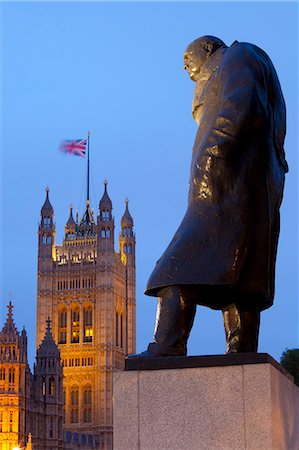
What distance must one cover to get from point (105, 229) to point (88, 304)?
873 centimetres

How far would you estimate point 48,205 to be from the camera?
329 ft

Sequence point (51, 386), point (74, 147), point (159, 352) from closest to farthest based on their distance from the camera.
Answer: point (159, 352), point (51, 386), point (74, 147)

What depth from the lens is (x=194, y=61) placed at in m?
7.22

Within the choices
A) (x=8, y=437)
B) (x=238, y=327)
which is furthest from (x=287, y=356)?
(x=238, y=327)

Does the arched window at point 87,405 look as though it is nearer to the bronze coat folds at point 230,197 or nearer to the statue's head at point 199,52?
the statue's head at point 199,52

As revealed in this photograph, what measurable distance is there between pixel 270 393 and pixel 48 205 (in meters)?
95.3

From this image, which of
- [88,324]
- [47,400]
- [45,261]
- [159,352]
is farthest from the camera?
[45,261]

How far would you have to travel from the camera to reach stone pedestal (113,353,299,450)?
5902 mm

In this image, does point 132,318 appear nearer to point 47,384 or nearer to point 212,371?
point 47,384

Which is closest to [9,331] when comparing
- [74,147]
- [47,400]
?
[47,400]

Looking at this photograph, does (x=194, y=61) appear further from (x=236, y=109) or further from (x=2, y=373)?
(x=2, y=373)

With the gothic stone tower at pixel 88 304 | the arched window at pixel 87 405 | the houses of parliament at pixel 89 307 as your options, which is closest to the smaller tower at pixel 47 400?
the houses of parliament at pixel 89 307

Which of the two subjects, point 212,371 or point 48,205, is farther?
point 48,205

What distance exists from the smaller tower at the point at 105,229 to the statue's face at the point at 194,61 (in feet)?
302
